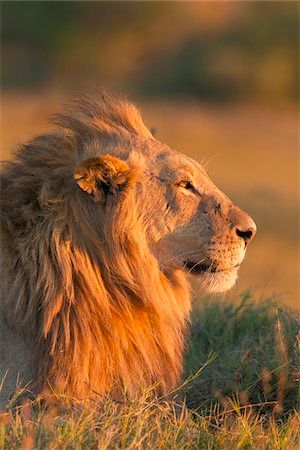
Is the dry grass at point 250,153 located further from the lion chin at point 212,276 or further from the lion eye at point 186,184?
the lion chin at point 212,276

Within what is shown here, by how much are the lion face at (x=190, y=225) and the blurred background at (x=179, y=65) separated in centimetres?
1383

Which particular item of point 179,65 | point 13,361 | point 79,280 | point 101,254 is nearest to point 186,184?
point 101,254

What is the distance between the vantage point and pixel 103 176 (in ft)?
12.6

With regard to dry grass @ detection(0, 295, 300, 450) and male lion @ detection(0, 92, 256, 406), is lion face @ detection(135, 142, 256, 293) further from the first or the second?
dry grass @ detection(0, 295, 300, 450)

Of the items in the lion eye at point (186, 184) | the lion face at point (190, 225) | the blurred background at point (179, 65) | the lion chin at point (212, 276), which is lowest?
the blurred background at point (179, 65)

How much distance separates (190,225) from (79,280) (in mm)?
497

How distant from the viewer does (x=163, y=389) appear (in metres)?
3.96

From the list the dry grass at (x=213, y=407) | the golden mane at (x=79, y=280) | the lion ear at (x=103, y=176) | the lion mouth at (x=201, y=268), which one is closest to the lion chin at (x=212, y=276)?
the lion mouth at (x=201, y=268)

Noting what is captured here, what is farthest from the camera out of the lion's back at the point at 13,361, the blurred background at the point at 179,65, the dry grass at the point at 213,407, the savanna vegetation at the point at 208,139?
the blurred background at the point at 179,65

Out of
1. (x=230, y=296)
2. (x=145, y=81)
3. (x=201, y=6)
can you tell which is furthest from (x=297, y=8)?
(x=230, y=296)

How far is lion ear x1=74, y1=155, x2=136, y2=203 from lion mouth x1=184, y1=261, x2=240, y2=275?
0.42m

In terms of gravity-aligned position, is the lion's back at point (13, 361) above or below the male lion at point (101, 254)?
below

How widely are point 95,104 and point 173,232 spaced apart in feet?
2.22

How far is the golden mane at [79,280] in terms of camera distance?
3771 mm
